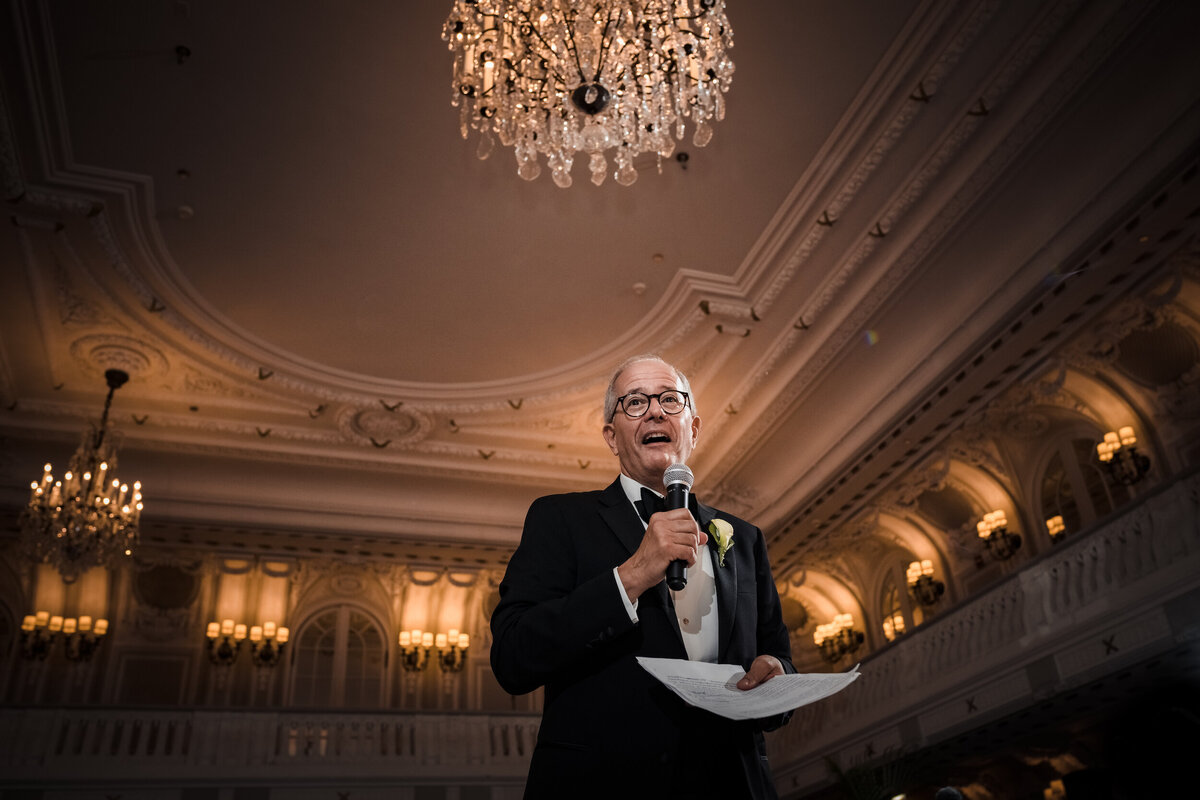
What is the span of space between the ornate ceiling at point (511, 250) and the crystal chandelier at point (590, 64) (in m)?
1.14

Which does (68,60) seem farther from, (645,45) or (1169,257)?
(1169,257)

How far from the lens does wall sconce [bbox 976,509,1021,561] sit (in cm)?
1123

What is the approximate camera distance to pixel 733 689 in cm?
164

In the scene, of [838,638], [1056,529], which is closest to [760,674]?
[1056,529]

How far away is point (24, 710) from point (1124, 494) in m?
12.5

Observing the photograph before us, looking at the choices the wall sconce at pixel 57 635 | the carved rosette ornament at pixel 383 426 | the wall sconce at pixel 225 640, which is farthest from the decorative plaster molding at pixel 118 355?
the wall sconce at pixel 225 640

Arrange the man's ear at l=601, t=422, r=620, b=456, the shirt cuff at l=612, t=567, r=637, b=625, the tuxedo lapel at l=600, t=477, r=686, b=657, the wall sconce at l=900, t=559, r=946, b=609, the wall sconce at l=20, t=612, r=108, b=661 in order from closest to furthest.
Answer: the shirt cuff at l=612, t=567, r=637, b=625 < the tuxedo lapel at l=600, t=477, r=686, b=657 < the man's ear at l=601, t=422, r=620, b=456 < the wall sconce at l=20, t=612, r=108, b=661 < the wall sconce at l=900, t=559, r=946, b=609

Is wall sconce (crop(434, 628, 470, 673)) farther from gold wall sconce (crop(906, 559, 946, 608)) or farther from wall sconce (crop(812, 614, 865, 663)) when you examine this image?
gold wall sconce (crop(906, 559, 946, 608))

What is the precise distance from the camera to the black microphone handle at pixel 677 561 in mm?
1637

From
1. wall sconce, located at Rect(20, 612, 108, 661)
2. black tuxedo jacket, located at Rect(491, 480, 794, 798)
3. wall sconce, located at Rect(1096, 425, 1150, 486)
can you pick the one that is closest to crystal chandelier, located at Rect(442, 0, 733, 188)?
black tuxedo jacket, located at Rect(491, 480, 794, 798)

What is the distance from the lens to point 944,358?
930cm

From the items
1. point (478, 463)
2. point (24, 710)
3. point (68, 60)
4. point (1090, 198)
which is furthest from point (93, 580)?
point (1090, 198)

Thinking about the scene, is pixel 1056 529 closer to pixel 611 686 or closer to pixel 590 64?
pixel 590 64

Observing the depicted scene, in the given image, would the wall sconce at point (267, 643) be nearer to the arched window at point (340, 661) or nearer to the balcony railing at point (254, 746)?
the arched window at point (340, 661)
